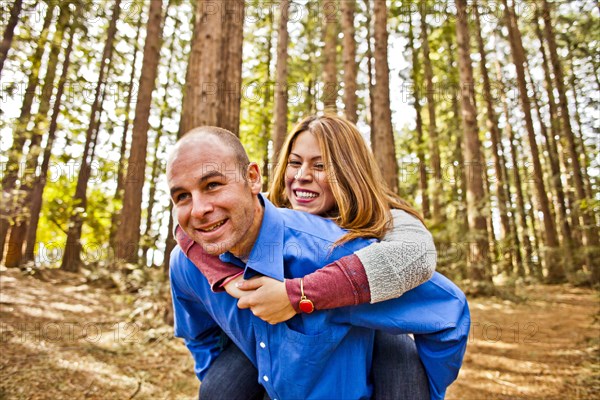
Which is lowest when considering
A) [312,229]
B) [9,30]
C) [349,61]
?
[312,229]

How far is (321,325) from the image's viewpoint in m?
1.58

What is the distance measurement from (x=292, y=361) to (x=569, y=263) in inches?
566

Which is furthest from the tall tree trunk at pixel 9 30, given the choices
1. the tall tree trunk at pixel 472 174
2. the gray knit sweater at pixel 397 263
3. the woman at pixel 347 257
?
the tall tree trunk at pixel 472 174

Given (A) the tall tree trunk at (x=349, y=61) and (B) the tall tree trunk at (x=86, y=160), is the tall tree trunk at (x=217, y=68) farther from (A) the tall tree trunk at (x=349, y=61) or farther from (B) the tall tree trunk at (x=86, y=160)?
(B) the tall tree trunk at (x=86, y=160)

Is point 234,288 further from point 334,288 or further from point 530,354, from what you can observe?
point 530,354

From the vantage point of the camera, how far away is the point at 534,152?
44.3ft

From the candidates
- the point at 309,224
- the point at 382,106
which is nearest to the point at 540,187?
the point at 382,106

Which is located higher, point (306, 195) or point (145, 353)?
point (306, 195)

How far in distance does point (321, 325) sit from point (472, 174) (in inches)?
348

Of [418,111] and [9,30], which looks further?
[418,111]

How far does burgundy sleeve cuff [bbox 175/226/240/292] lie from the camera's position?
163 centimetres

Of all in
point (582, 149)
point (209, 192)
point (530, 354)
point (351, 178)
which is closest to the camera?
point (209, 192)

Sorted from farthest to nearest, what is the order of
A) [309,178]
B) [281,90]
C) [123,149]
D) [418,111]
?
1. [418,111]
2. [123,149]
3. [281,90]
4. [309,178]

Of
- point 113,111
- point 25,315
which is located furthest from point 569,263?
point 113,111
